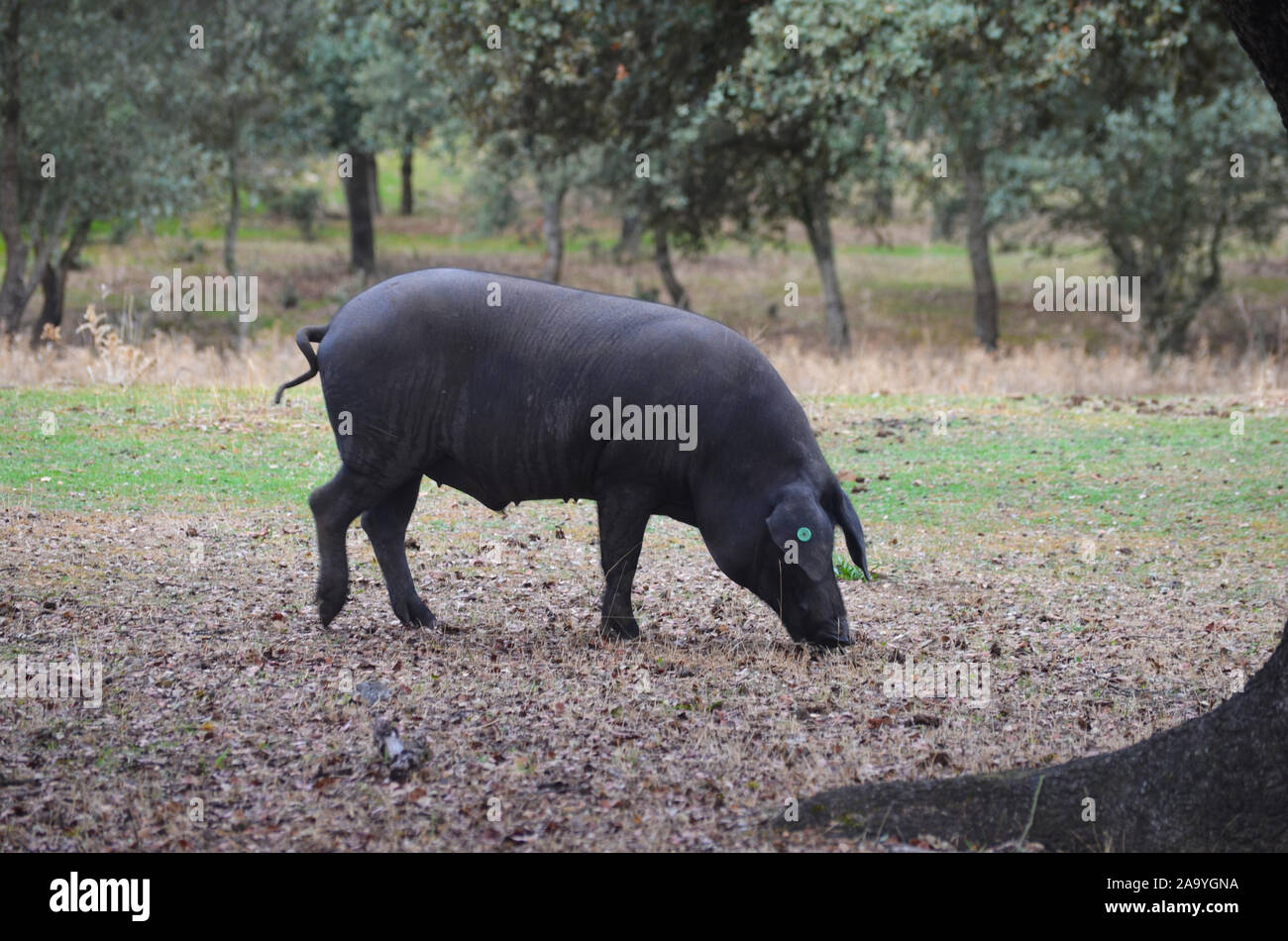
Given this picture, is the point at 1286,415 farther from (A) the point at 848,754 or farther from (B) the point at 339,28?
(B) the point at 339,28

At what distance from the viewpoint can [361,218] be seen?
38031 mm

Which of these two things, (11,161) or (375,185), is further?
(375,185)

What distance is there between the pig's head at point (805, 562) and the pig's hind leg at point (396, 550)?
2.21m

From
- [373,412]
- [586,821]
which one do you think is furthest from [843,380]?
[586,821]

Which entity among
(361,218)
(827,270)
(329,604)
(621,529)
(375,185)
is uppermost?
(375,185)

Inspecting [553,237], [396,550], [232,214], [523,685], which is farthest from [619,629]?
[553,237]

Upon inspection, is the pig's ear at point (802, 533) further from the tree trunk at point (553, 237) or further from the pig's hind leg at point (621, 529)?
the tree trunk at point (553, 237)

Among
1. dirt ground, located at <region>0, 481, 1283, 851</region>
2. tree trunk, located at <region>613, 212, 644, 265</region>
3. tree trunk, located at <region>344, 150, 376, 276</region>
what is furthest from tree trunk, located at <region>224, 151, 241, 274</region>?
dirt ground, located at <region>0, 481, 1283, 851</region>

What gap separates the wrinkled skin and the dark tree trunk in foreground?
254 centimetres

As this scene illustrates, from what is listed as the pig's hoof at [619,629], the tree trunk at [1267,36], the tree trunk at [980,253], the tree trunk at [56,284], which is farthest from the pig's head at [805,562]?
the tree trunk at [56,284]

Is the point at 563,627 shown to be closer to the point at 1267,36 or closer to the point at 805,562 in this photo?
the point at 805,562

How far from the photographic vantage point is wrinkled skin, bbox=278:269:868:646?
7.68 m

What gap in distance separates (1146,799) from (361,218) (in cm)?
3572

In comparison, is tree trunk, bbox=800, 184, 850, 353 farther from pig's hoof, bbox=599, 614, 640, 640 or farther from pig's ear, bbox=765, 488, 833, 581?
pig's ear, bbox=765, 488, 833, 581
